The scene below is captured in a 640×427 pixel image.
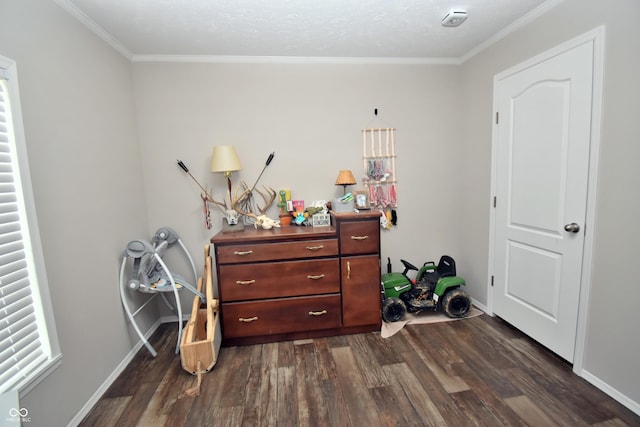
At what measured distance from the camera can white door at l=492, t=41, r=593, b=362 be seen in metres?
1.80

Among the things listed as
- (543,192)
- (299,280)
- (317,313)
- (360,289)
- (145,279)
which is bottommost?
(317,313)

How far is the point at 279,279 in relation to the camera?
2303mm

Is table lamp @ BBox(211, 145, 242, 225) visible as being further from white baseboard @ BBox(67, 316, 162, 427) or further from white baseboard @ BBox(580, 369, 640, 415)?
white baseboard @ BBox(580, 369, 640, 415)

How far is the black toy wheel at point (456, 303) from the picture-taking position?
2.61 meters

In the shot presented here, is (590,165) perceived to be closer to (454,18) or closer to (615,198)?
(615,198)

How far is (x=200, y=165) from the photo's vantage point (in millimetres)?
2646

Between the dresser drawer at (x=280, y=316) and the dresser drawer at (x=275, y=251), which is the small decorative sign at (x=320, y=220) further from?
the dresser drawer at (x=280, y=316)

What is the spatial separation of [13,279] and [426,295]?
2.84 metres

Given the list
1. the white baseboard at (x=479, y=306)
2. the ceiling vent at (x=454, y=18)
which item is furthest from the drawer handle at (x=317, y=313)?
the ceiling vent at (x=454, y=18)

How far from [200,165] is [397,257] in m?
2.16

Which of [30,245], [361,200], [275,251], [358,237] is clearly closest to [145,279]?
[30,245]

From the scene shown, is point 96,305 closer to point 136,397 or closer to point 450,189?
point 136,397

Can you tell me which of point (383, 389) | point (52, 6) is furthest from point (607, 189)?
point (52, 6)

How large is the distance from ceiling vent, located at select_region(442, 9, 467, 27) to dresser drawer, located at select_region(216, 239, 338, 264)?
5.91 ft
